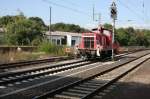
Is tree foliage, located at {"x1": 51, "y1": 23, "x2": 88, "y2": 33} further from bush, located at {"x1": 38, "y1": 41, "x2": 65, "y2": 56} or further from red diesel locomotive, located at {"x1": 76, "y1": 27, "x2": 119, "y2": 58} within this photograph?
red diesel locomotive, located at {"x1": 76, "y1": 27, "x2": 119, "y2": 58}

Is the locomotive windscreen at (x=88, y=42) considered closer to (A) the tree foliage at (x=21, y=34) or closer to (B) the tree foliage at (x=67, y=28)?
(A) the tree foliage at (x=21, y=34)

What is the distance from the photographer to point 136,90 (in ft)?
51.0

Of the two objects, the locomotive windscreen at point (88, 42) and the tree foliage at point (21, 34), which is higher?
the tree foliage at point (21, 34)

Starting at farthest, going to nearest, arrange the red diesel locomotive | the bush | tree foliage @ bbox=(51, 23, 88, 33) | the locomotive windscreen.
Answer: tree foliage @ bbox=(51, 23, 88, 33) < the bush < the locomotive windscreen < the red diesel locomotive

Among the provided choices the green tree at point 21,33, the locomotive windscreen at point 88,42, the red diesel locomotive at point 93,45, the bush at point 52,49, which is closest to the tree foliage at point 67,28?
the green tree at point 21,33

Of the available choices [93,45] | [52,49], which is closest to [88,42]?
[93,45]

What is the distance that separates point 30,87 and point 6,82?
4.49ft

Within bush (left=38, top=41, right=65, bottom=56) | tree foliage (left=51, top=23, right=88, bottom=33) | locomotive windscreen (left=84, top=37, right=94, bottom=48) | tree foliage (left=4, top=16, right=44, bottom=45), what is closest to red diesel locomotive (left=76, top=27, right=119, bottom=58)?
locomotive windscreen (left=84, top=37, right=94, bottom=48)

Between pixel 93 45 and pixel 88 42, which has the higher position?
pixel 88 42

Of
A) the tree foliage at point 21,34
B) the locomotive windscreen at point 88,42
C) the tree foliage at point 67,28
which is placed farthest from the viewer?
the tree foliage at point 67,28

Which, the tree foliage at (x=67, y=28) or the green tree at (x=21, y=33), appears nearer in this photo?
the green tree at (x=21, y=33)

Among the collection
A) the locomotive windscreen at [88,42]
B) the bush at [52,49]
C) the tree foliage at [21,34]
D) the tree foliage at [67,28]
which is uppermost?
the tree foliage at [67,28]

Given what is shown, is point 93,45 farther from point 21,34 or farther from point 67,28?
point 67,28

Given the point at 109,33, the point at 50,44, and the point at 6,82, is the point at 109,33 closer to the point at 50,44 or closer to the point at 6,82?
the point at 50,44
